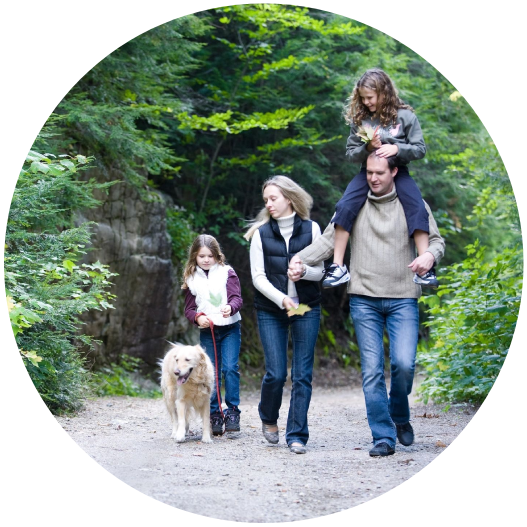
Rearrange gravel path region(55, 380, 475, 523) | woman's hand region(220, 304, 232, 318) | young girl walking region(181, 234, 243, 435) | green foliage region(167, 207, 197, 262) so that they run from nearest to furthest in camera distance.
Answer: gravel path region(55, 380, 475, 523) → woman's hand region(220, 304, 232, 318) → young girl walking region(181, 234, 243, 435) → green foliage region(167, 207, 197, 262)

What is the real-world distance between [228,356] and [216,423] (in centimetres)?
62

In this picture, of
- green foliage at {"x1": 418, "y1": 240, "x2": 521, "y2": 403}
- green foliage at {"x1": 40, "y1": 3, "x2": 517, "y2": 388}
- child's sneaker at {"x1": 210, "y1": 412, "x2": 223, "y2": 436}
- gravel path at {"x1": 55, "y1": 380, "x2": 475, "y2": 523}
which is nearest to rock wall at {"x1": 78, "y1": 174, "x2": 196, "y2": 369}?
green foliage at {"x1": 40, "y1": 3, "x2": 517, "y2": 388}

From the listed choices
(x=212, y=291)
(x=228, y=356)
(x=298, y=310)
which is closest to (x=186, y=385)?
(x=228, y=356)

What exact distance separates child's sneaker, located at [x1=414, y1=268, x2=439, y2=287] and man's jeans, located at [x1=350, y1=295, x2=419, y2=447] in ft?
0.64

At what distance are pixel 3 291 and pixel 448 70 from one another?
3.56m

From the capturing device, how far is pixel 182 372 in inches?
227

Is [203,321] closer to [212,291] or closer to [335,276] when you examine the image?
[212,291]

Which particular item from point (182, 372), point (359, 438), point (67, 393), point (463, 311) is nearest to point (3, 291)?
point (182, 372)

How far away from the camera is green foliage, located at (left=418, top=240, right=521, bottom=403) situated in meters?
6.48

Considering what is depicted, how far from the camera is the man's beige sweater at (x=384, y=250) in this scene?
5.02 m

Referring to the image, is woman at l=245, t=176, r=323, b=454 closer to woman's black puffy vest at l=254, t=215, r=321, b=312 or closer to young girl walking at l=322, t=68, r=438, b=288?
woman's black puffy vest at l=254, t=215, r=321, b=312

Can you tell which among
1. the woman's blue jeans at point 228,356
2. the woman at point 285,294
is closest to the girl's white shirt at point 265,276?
the woman at point 285,294

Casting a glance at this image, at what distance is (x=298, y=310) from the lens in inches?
205

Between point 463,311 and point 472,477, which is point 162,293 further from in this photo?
point 472,477
